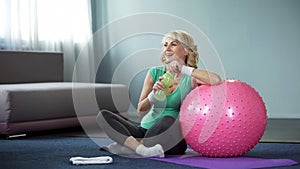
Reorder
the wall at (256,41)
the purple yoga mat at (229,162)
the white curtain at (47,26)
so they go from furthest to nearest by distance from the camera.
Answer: the wall at (256,41) → the white curtain at (47,26) → the purple yoga mat at (229,162)

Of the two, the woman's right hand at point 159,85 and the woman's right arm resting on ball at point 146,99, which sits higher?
the woman's right hand at point 159,85

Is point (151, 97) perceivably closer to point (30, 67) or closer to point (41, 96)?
point (41, 96)

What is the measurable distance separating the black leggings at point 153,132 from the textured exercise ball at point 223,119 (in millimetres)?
125

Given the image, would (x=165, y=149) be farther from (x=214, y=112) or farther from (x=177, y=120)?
(x=214, y=112)

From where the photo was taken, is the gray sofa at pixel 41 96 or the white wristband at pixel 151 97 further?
the gray sofa at pixel 41 96

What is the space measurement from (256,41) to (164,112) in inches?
101

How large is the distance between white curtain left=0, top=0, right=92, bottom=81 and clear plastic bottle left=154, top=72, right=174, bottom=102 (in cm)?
255

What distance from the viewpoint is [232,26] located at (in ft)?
16.5

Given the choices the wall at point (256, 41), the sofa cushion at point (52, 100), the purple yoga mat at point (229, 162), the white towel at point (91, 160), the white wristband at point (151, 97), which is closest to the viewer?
the purple yoga mat at point (229, 162)

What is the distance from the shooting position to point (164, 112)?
2.66 metres

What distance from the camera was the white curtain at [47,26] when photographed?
4.66 metres

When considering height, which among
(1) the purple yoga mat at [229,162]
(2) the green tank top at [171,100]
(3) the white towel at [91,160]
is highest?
(2) the green tank top at [171,100]

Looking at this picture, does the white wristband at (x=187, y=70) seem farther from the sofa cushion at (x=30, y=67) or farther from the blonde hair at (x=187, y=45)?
the sofa cushion at (x=30, y=67)

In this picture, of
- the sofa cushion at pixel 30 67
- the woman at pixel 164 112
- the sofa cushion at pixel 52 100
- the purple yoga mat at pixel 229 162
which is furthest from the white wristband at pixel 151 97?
the sofa cushion at pixel 30 67
